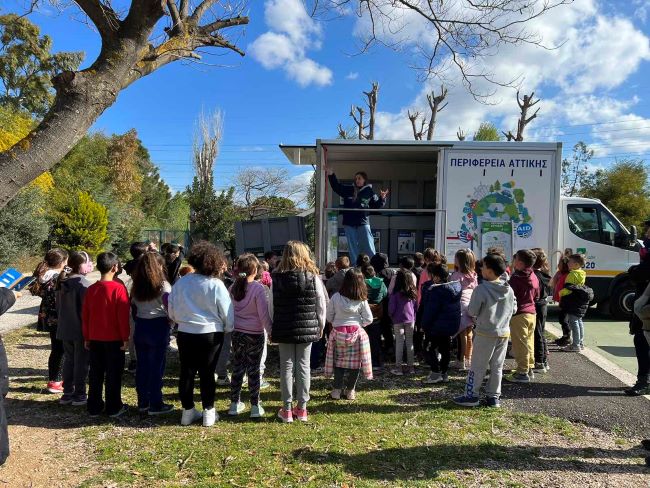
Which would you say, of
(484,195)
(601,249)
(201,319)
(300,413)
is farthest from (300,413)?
(601,249)

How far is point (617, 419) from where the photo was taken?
462cm

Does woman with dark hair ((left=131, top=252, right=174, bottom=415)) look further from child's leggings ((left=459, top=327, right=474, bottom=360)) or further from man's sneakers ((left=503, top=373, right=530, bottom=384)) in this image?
man's sneakers ((left=503, top=373, right=530, bottom=384))

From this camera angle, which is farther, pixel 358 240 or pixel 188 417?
pixel 358 240

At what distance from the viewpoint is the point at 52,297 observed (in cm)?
517

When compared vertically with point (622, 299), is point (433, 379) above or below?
below

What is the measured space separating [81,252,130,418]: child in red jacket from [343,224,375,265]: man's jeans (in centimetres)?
479

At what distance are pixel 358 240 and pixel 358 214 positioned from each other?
47 cm

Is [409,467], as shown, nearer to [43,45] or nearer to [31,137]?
[31,137]

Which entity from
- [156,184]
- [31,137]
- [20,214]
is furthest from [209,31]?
[156,184]

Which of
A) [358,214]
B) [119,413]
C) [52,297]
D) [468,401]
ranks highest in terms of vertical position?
[358,214]

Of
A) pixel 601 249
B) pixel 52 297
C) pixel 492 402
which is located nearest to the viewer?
pixel 492 402

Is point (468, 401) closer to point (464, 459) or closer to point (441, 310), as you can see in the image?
point (441, 310)

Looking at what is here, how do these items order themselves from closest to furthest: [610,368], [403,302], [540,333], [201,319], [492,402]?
[201,319]
[492,402]
[403,302]
[540,333]
[610,368]

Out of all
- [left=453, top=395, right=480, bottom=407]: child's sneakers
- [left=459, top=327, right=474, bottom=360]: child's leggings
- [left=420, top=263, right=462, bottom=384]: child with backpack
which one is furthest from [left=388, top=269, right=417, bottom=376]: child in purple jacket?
[left=453, top=395, right=480, bottom=407]: child's sneakers
